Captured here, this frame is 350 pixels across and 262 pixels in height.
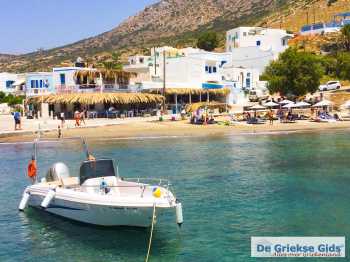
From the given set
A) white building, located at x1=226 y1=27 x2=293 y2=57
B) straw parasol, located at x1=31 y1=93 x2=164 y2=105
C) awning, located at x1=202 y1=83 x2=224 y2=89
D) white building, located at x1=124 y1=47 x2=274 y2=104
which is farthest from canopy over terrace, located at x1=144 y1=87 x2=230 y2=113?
white building, located at x1=226 y1=27 x2=293 y2=57

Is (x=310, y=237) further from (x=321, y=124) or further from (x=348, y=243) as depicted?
(x=321, y=124)

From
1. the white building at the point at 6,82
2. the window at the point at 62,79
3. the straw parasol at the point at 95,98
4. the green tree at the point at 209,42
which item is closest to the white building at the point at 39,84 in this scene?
the window at the point at 62,79

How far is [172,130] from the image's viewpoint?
1901 inches

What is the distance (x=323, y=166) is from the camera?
29156mm

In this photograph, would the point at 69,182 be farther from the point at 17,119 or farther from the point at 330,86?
the point at 330,86

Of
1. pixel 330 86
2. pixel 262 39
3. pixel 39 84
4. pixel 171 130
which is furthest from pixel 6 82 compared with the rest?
pixel 330 86

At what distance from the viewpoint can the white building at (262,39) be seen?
9075cm

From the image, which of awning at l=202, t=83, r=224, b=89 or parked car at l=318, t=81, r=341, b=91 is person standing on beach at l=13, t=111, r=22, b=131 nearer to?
awning at l=202, t=83, r=224, b=89

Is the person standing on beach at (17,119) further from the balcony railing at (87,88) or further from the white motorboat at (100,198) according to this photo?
Answer: the white motorboat at (100,198)

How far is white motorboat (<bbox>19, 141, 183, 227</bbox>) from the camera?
625 inches

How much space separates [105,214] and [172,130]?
3188cm

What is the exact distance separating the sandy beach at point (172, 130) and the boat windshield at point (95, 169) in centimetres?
2585

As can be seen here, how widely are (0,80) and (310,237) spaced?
83.8 metres

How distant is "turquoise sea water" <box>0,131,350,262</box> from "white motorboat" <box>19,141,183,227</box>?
483mm
